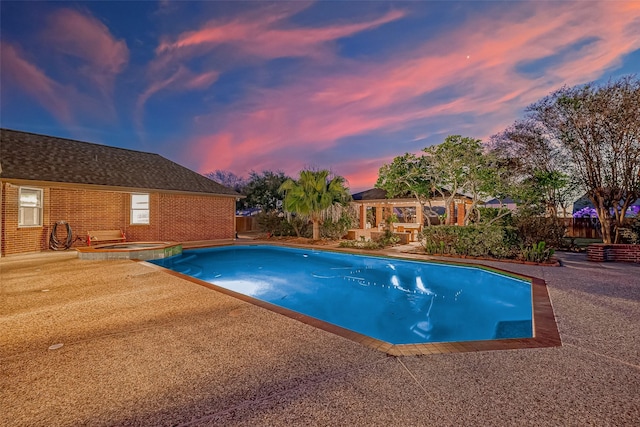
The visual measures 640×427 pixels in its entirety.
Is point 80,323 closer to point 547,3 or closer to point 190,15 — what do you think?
point 190,15

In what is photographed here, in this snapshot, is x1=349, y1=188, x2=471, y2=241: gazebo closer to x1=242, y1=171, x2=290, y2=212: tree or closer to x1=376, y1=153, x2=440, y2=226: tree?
x1=376, y1=153, x2=440, y2=226: tree

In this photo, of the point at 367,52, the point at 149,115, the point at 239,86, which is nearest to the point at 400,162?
the point at 367,52

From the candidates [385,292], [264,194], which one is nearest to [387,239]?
[385,292]

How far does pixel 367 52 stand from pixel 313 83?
3069mm

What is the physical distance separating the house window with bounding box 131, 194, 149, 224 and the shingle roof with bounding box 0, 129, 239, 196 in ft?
3.88

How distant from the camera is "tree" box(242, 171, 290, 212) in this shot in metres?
23.5

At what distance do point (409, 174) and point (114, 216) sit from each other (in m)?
13.6

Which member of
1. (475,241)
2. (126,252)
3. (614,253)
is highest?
(475,241)

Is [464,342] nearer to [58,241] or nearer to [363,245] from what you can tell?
[363,245]

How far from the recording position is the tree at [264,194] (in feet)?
76.9

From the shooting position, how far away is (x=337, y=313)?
664cm

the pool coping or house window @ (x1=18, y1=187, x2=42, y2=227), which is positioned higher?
house window @ (x1=18, y1=187, x2=42, y2=227)

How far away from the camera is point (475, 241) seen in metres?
10.8

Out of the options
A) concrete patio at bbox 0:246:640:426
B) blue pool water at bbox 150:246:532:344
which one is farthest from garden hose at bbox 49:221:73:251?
concrete patio at bbox 0:246:640:426
